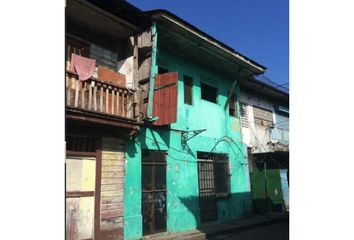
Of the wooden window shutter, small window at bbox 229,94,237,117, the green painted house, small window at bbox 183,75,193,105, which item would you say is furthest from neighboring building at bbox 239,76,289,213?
the wooden window shutter

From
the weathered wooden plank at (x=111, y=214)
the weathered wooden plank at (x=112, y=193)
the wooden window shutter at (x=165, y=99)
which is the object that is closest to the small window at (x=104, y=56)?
the wooden window shutter at (x=165, y=99)

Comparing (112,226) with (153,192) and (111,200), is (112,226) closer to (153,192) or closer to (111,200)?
(111,200)

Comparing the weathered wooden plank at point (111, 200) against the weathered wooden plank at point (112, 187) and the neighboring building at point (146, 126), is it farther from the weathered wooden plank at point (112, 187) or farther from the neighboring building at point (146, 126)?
the weathered wooden plank at point (112, 187)

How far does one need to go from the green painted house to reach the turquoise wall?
3 centimetres

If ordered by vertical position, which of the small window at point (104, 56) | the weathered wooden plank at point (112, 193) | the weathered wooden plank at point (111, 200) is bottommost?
the weathered wooden plank at point (111, 200)

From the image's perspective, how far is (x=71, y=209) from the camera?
8.87 meters

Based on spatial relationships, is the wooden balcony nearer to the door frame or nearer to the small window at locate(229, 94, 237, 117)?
the door frame

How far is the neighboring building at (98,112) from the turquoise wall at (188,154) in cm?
55

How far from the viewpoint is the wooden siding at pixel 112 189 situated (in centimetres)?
954

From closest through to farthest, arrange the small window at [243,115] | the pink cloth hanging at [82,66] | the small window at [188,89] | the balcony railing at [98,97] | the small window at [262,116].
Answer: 1. the balcony railing at [98,97]
2. the pink cloth hanging at [82,66]
3. the small window at [188,89]
4. the small window at [243,115]
5. the small window at [262,116]
